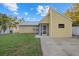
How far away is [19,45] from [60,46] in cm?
116

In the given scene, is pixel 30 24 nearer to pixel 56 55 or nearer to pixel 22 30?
pixel 22 30

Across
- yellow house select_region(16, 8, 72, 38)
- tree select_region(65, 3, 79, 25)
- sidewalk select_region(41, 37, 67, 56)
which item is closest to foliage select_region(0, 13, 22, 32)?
yellow house select_region(16, 8, 72, 38)

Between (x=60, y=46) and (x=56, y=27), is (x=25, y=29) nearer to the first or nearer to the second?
(x=56, y=27)

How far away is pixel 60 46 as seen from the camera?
489 cm

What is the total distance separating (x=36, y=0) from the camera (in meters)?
4.68

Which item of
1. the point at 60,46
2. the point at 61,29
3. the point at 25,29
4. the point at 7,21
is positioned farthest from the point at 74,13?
the point at 7,21

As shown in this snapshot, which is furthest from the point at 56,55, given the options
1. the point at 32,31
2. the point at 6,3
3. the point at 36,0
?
the point at 6,3

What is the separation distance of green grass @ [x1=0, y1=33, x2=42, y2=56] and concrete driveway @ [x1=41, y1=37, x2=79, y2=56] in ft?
0.69

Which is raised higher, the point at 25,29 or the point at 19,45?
the point at 25,29

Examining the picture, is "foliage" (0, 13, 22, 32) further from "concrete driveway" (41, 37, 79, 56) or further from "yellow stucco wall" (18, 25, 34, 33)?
"concrete driveway" (41, 37, 79, 56)

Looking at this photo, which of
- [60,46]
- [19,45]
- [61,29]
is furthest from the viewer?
[61,29]

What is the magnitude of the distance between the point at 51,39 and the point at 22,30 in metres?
0.90

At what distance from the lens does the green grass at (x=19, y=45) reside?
445 centimetres

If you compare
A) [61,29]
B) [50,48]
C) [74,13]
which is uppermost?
[74,13]
